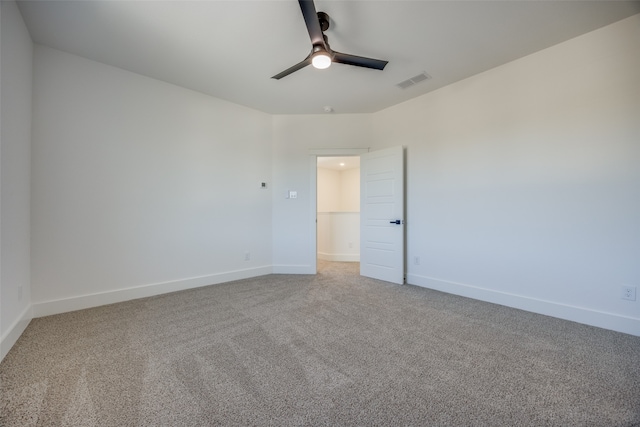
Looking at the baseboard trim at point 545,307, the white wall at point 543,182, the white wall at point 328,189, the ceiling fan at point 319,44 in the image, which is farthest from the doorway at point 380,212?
the white wall at point 328,189

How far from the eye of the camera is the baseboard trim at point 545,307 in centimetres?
231

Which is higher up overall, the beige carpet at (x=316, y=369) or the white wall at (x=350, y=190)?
the white wall at (x=350, y=190)

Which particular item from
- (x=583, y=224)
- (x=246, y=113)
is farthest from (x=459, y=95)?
(x=246, y=113)

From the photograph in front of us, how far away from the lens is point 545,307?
272 cm

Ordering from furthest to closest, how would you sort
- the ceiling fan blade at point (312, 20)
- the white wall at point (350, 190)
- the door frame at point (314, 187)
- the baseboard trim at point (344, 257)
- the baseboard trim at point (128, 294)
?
the white wall at point (350, 190) → the baseboard trim at point (344, 257) → the door frame at point (314, 187) → the baseboard trim at point (128, 294) → the ceiling fan blade at point (312, 20)

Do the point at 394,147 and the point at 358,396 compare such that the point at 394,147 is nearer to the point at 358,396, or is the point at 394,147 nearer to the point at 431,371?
the point at 431,371

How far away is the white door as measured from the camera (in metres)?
3.92

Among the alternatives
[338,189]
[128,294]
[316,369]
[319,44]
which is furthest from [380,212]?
[338,189]

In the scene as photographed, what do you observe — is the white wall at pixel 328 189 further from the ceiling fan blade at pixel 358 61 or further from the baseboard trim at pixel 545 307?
the ceiling fan blade at pixel 358 61

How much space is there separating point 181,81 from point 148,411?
3.58 meters

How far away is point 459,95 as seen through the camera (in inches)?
135

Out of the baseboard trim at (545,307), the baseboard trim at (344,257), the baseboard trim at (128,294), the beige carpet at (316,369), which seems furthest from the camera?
the baseboard trim at (344,257)

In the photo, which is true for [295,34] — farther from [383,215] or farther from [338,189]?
[338,189]

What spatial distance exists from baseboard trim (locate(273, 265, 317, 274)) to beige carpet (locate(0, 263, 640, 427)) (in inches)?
62.8
